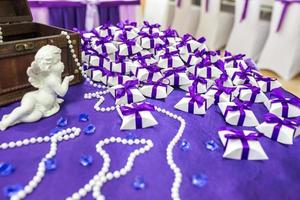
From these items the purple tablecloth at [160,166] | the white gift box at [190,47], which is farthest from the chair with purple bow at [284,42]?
the purple tablecloth at [160,166]

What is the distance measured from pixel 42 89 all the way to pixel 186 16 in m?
2.52

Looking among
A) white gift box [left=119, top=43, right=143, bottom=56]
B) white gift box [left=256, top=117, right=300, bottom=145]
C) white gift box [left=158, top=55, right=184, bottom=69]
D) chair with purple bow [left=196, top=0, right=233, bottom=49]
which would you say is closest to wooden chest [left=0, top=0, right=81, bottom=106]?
white gift box [left=119, top=43, right=143, bottom=56]

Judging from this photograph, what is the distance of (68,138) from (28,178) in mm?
148

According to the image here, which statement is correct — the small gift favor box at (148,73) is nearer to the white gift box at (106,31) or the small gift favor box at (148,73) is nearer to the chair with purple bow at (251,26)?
the white gift box at (106,31)

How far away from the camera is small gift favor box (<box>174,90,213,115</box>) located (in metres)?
0.82

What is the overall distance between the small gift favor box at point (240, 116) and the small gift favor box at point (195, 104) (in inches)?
2.7

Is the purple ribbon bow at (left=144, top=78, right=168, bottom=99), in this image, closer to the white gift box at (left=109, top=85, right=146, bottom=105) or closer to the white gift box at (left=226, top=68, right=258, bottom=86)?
the white gift box at (left=109, top=85, right=146, bottom=105)

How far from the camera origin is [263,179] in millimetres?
600

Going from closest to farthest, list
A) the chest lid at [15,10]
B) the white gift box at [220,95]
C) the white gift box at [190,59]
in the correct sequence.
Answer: the white gift box at [220,95], the white gift box at [190,59], the chest lid at [15,10]

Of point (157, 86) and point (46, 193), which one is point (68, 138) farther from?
point (157, 86)

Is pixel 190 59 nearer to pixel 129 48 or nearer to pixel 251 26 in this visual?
pixel 129 48

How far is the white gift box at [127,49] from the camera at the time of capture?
1.10 m

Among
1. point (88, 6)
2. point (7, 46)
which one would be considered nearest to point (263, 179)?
point (7, 46)

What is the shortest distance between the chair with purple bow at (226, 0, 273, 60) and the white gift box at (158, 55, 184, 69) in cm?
158
